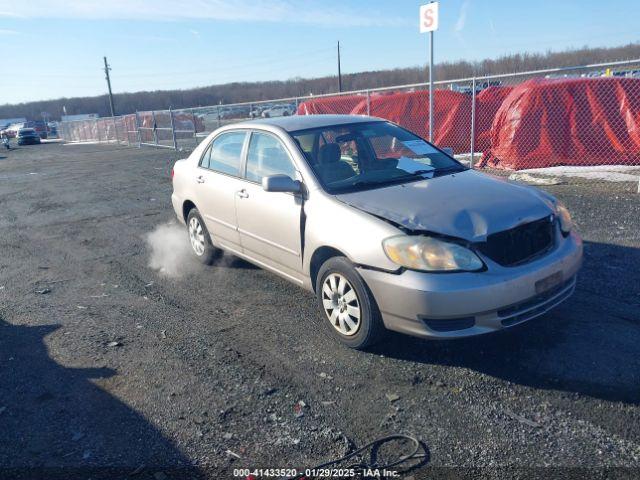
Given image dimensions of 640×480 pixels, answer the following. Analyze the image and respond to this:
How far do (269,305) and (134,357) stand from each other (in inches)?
51.9

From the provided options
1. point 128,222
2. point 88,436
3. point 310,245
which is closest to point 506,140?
point 128,222

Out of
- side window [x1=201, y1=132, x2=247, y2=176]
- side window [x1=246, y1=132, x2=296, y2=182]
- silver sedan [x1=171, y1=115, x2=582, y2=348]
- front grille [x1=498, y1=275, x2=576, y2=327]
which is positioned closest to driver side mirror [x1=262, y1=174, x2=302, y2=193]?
silver sedan [x1=171, y1=115, x2=582, y2=348]

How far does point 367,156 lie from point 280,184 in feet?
3.43

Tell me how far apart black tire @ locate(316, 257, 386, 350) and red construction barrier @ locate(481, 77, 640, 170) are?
874cm

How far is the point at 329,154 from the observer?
4.55 metres

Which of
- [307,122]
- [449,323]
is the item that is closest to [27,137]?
[307,122]

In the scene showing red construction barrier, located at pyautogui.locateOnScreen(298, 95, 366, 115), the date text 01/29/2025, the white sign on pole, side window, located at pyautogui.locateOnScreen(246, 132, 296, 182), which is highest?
the white sign on pole

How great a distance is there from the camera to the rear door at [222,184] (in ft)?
17.1

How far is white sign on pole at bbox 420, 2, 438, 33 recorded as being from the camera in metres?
9.18

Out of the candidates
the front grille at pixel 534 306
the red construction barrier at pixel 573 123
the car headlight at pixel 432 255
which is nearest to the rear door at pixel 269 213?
the car headlight at pixel 432 255

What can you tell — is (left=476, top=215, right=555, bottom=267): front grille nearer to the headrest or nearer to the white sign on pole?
the headrest

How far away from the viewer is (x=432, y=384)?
3377 mm

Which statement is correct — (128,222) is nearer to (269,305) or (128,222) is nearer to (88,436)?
(269,305)

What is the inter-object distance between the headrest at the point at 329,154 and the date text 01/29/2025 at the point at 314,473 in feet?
8.37
